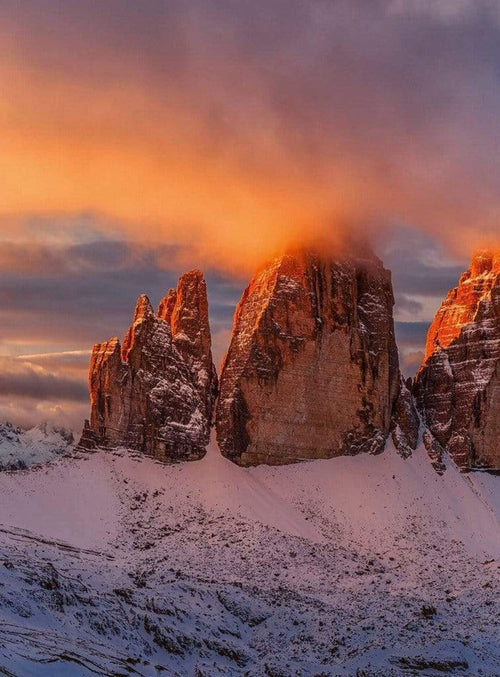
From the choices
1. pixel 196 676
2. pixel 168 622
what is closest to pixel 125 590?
pixel 168 622

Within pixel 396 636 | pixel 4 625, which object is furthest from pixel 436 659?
pixel 4 625

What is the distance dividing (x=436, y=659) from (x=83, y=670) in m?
39.6

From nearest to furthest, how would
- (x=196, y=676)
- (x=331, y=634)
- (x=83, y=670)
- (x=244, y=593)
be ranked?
(x=83, y=670)
(x=196, y=676)
(x=331, y=634)
(x=244, y=593)

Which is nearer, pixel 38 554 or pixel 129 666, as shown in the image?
pixel 129 666

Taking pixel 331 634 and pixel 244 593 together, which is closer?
pixel 331 634

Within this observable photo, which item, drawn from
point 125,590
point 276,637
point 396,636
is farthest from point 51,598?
point 396,636

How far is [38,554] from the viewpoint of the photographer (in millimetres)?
196250

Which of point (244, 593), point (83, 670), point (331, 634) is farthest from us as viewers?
point (244, 593)

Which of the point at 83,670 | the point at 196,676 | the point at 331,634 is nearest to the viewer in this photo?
the point at 83,670

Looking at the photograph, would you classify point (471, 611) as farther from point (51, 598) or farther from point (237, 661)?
point (51, 598)

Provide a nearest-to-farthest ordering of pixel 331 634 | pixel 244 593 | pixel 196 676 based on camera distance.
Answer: pixel 196 676 → pixel 331 634 → pixel 244 593

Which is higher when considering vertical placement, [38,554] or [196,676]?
[38,554]

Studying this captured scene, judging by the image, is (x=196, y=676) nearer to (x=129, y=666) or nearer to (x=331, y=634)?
(x=129, y=666)

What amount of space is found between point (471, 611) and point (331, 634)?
18151mm
